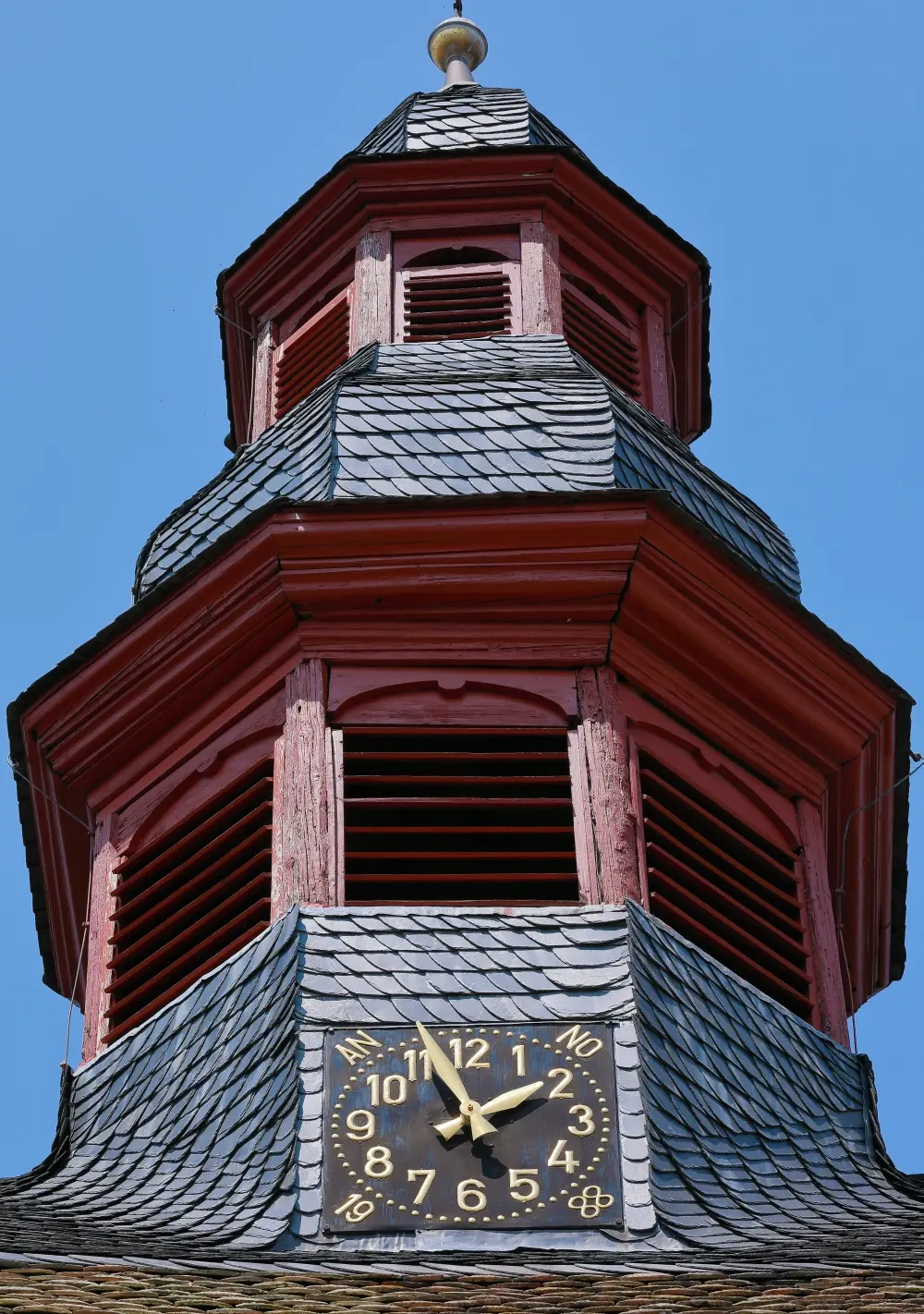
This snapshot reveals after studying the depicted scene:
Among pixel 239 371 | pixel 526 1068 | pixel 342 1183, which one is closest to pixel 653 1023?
pixel 526 1068

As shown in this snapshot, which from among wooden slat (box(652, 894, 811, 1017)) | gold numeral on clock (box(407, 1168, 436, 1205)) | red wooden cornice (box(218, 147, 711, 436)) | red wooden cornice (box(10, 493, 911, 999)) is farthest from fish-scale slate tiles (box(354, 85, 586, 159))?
gold numeral on clock (box(407, 1168, 436, 1205))

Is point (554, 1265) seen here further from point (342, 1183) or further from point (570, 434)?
point (570, 434)

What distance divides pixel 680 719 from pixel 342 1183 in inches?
148

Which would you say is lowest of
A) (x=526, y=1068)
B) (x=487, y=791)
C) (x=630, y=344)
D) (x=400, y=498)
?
(x=526, y=1068)

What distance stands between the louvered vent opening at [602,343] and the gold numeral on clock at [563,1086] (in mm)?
6815

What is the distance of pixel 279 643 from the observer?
51.4ft

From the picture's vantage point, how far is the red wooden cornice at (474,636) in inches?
610

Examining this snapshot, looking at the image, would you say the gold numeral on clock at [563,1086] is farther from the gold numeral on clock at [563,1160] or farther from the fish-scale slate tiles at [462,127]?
the fish-scale slate tiles at [462,127]

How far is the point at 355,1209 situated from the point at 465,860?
99.5 inches

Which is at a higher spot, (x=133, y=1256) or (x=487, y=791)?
(x=487, y=791)

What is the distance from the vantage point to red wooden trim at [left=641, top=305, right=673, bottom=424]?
19.6 m

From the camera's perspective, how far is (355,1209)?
40.7ft

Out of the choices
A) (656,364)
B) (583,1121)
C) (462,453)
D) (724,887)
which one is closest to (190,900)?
(724,887)

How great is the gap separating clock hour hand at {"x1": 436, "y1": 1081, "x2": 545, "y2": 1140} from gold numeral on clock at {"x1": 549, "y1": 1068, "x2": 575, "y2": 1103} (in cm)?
5
